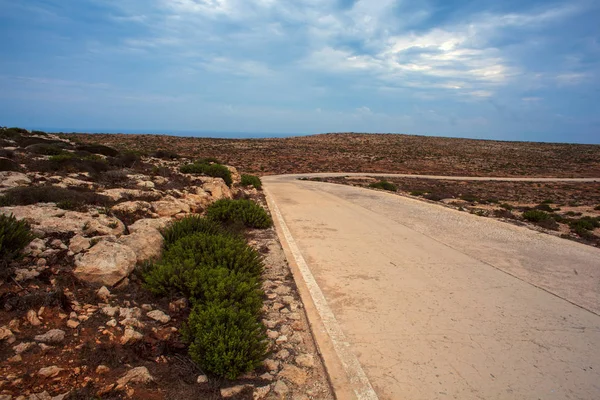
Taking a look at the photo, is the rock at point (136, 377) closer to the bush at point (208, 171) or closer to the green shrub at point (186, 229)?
the green shrub at point (186, 229)

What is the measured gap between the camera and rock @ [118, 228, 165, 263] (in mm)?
5789

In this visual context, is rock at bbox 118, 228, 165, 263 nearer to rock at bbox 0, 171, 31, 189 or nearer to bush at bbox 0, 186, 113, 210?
bush at bbox 0, 186, 113, 210

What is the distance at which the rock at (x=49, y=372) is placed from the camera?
126 inches

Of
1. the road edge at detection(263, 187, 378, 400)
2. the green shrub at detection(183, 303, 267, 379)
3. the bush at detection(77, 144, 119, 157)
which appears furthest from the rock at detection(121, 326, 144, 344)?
the bush at detection(77, 144, 119, 157)

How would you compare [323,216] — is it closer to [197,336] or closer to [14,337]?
[197,336]

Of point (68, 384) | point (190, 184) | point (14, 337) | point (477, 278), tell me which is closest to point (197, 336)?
point (68, 384)

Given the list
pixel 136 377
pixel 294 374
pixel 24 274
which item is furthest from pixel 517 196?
pixel 24 274

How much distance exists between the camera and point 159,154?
75.0 ft

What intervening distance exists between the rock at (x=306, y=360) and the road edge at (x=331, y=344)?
0.13 metres

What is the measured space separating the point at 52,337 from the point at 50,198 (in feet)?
15.1

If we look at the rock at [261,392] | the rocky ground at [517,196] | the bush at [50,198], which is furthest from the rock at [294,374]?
the rocky ground at [517,196]

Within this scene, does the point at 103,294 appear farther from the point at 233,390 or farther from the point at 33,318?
the point at 233,390

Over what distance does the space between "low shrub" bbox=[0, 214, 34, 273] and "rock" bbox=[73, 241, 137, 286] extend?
69 centimetres

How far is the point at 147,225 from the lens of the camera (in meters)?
7.00
